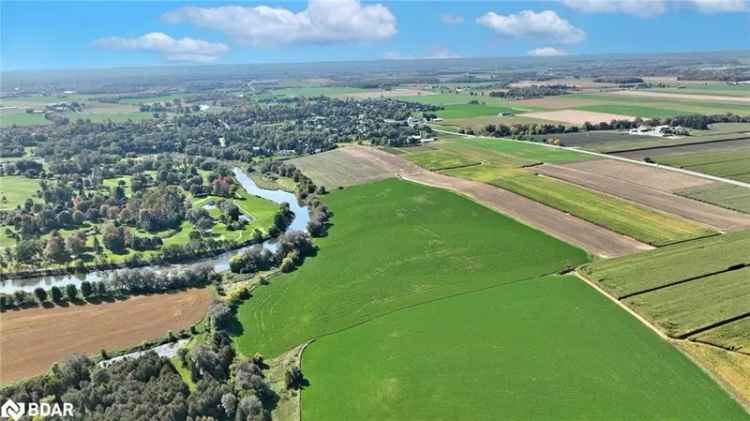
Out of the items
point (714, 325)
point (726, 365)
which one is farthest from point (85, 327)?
point (714, 325)

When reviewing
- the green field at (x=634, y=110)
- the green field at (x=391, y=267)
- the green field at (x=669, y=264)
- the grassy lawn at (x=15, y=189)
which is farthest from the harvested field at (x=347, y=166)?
the green field at (x=634, y=110)

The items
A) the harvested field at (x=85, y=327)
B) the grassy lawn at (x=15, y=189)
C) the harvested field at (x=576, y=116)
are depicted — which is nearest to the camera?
the harvested field at (x=85, y=327)

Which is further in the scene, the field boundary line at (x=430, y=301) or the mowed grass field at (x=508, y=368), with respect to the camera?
the field boundary line at (x=430, y=301)

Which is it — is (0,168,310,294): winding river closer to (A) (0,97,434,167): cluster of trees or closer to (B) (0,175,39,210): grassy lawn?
(B) (0,175,39,210): grassy lawn

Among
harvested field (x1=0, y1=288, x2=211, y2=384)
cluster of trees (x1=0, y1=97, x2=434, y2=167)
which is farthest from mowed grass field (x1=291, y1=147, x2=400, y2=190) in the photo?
harvested field (x1=0, y1=288, x2=211, y2=384)

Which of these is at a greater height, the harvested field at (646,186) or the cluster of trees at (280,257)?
the harvested field at (646,186)

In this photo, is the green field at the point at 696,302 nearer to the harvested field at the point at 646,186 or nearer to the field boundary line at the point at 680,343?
the field boundary line at the point at 680,343

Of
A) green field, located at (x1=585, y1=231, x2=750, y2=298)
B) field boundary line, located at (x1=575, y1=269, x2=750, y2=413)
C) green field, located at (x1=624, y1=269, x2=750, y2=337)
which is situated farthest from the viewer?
green field, located at (x1=585, y1=231, x2=750, y2=298)
